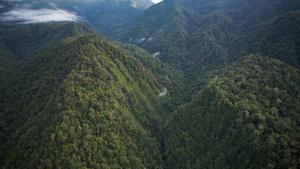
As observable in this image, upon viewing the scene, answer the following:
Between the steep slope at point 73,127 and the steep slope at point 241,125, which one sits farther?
the steep slope at point 73,127

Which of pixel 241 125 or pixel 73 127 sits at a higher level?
pixel 241 125

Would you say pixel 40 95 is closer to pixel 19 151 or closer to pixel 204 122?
pixel 19 151

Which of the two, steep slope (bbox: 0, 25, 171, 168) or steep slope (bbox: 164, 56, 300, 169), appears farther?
steep slope (bbox: 0, 25, 171, 168)

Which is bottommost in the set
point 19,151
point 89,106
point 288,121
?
point 19,151

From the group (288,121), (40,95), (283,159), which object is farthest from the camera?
(40,95)

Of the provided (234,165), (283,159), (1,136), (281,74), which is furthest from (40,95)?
(281,74)

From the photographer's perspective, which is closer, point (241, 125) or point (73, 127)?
point (241, 125)

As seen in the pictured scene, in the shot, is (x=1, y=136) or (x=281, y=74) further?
(x=281, y=74)

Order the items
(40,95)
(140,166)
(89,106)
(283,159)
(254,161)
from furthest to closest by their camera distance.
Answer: (40,95) < (89,106) < (140,166) < (254,161) < (283,159)
